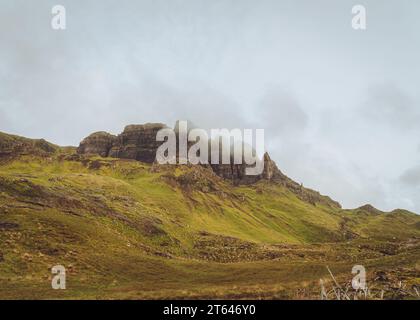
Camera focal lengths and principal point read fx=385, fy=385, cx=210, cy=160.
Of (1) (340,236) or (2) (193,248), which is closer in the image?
(2) (193,248)

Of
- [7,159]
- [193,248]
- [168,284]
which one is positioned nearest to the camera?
[168,284]

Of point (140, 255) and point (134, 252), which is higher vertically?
point (134, 252)

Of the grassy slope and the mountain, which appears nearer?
the mountain

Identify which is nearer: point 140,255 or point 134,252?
point 140,255

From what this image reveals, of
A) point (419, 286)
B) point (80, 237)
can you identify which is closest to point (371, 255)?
point (419, 286)

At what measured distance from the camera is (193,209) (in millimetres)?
124000

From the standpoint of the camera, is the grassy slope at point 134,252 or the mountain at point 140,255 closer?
the mountain at point 140,255

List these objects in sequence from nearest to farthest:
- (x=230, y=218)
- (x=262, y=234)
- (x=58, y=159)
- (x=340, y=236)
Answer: (x=262, y=234) → (x=230, y=218) → (x=58, y=159) → (x=340, y=236)

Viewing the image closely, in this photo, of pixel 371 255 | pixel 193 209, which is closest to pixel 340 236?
pixel 193 209

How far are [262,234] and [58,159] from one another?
94.8 meters

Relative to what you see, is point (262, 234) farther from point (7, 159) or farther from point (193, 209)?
point (7, 159)

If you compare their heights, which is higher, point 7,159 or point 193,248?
point 7,159

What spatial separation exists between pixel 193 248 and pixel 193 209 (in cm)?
5099

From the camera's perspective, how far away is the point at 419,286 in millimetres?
25531
